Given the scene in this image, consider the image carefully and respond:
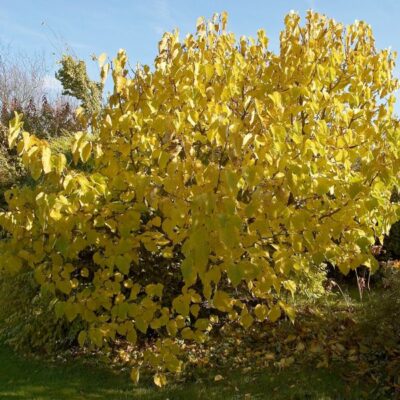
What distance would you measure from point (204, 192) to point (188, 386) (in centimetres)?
279

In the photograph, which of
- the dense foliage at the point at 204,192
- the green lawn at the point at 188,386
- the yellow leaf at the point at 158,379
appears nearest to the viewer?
the dense foliage at the point at 204,192

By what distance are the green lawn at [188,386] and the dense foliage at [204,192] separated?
139 centimetres

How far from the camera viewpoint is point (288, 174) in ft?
7.32

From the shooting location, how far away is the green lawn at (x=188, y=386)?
13.0ft

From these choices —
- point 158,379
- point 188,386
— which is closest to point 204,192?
point 158,379

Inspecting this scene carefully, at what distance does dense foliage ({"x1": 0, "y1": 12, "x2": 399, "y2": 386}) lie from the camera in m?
2.19

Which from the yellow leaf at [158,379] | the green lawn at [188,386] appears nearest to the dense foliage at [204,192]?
the yellow leaf at [158,379]

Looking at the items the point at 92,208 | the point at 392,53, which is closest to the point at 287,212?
the point at 92,208

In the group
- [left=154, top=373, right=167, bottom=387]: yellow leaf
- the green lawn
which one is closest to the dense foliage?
[left=154, top=373, right=167, bottom=387]: yellow leaf

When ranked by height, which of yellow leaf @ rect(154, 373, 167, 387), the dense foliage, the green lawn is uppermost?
the dense foliage

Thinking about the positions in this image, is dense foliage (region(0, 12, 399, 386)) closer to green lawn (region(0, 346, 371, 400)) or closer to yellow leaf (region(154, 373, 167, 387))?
yellow leaf (region(154, 373, 167, 387))

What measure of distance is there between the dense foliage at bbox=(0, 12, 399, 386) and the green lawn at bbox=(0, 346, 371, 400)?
1.39m

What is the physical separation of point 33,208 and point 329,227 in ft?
5.59

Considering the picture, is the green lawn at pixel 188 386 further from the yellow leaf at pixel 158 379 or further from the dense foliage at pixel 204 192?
the dense foliage at pixel 204 192
